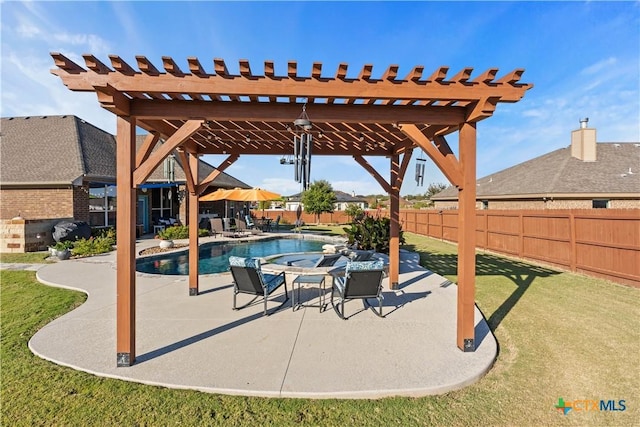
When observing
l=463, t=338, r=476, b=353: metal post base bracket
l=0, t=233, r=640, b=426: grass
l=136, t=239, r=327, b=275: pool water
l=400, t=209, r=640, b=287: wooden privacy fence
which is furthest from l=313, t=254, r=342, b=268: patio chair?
l=400, t=209, r=640, b=287: wooden privacy fence

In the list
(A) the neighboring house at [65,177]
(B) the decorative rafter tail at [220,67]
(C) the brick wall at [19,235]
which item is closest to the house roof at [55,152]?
(A) the neighboring house at [65,177]

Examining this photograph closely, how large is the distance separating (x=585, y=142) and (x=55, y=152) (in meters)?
29.2

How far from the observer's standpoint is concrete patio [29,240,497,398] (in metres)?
3.27

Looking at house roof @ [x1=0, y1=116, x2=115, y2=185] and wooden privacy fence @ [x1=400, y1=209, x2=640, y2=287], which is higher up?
house roof @ [x1=0, y1=116, x2=115, y2=185]

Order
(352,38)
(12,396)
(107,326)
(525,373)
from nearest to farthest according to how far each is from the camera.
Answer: (12,396), (525,373), (107,326), (352,38)

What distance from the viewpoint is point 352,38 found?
11.5 m

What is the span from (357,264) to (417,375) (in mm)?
1955

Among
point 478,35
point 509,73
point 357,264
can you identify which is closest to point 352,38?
point 478,35

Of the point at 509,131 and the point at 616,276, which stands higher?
the point at 509,131

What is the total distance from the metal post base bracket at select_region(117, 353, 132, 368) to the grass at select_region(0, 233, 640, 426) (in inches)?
11.0

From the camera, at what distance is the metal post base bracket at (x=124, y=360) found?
3641mm

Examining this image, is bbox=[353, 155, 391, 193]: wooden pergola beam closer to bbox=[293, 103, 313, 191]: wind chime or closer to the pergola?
the pergola

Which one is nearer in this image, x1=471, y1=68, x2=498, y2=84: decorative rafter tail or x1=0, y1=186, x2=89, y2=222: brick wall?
x1=471, y1=68, x2=498, y2=84: decorative rafter tail

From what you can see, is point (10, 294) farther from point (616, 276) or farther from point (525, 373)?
point (616, 276)
